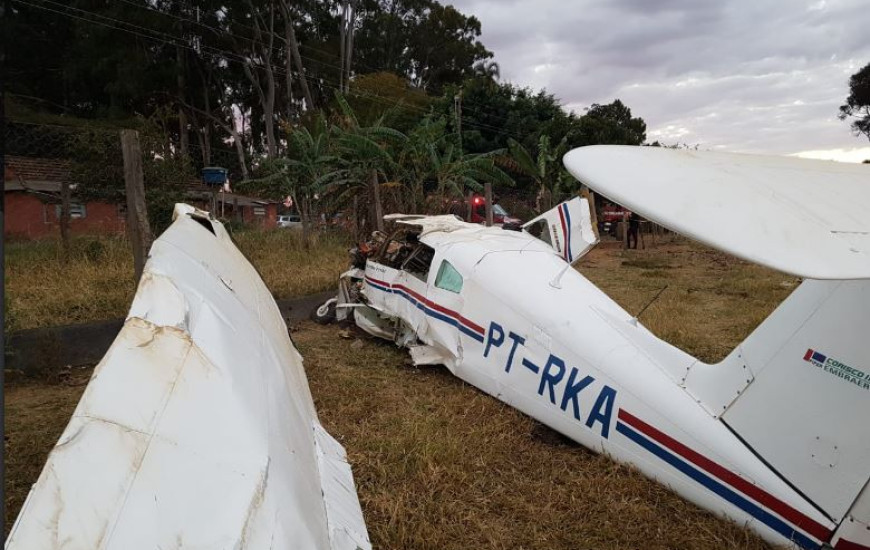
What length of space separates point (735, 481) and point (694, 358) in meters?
0.76

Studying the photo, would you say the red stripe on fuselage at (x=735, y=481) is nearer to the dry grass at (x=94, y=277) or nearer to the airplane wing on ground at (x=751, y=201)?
the airplane wing on ground at (x=751, y=201)

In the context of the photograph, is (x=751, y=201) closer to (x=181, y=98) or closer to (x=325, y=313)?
(x=325, y=313)

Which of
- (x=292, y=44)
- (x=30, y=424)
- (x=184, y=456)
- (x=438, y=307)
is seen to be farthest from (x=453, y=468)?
(x=292, y=44)

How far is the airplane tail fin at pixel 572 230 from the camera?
20.9 feet

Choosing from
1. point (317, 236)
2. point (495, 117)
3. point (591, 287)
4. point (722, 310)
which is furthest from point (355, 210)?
point (495, 117)

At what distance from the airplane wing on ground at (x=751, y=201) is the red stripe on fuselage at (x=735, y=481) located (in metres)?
1.74

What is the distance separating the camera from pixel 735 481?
2859 millimetres

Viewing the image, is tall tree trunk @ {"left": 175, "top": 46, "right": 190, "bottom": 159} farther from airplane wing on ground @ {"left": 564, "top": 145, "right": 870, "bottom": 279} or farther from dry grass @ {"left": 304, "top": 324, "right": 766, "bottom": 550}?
airplane wing on ground @ {"left": 564, "top": 145, "right": 870, "bottom": 279}

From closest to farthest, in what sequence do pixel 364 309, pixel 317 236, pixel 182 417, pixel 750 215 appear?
pixel 750 215 < pixel 182 417 < pixel 364 309 < pixel 317 236

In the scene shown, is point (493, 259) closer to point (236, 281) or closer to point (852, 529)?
point (236, 281)

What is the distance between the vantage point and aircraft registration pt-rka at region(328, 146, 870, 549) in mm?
1246

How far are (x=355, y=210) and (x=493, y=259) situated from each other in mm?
7796

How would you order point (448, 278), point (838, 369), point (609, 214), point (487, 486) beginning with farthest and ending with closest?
point (609, 214) < point (448, 278) < point (487, 486) < point (838, 369)

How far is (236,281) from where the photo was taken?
3.52 meters
